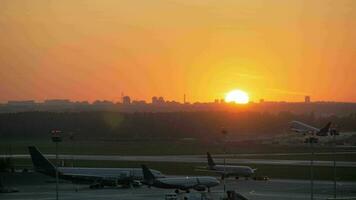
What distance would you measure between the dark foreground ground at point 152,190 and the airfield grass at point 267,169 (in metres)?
6.87

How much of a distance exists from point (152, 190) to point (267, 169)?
30.9 meters

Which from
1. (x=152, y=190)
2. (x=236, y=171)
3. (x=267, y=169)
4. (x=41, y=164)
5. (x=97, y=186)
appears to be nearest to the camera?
(x=152, y=190)

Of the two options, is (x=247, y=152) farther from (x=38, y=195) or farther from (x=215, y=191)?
(x=38, y=195)

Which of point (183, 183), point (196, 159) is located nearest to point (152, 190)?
point (183, 183)

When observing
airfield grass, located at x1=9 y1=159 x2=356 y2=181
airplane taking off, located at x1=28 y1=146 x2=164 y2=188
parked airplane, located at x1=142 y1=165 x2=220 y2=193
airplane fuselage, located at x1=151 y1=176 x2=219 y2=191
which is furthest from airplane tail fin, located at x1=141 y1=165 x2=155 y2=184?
airfield grass, located at x1=9 y1=159 x2=356 y2=181

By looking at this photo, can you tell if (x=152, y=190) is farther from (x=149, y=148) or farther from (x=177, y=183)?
(x=149, y=148)

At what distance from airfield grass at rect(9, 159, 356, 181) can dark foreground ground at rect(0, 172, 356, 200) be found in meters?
6.87

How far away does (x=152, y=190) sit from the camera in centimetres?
8156

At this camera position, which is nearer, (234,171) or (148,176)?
(148,176)

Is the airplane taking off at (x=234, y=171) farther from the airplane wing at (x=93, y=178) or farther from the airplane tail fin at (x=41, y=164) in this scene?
the airplane tail fin at (x=41, y=164)

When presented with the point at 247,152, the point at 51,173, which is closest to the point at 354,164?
the point at 247,152

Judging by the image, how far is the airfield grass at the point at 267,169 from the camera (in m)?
97.4

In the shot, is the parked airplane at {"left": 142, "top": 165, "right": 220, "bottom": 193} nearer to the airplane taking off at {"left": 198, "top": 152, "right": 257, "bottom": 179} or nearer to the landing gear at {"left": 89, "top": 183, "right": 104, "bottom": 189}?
the landing gear at {"left": 89, "top": 183, "right": 104, "bottom": 189}

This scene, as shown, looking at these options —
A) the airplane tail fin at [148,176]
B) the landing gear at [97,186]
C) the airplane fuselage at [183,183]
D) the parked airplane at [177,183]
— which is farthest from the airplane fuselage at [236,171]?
the landing gear at [97,186]
